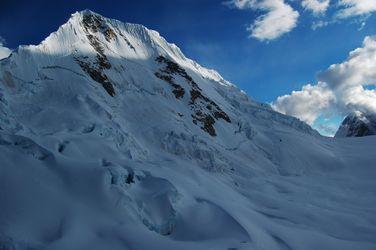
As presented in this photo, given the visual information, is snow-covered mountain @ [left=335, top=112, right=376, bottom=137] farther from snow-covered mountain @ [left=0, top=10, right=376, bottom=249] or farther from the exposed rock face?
the exposed rock face

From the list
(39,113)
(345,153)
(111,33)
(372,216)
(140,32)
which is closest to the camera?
(372,216)

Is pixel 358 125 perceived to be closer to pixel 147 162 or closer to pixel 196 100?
pixel 196 100

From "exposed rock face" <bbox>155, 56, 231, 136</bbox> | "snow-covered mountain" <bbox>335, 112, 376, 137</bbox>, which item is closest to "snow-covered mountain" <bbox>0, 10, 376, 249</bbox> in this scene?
"exposed rock face" <bbox>155, 56, 231, 136</bbox>

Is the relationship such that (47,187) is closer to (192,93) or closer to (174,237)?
(174,237)

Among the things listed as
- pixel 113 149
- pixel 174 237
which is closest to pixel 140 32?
pixel 113 149

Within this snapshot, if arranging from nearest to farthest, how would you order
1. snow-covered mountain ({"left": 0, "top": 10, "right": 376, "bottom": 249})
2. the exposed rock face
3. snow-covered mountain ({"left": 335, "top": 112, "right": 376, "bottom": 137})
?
1. snow-covered mountain ({"left": 0, "top": 10, "right": 376, "bottom": 249})
2. the exposed rock face
3. snow-covered mountain ({"left": 335, "top": 112, "right": 376, "bottom": 137})
